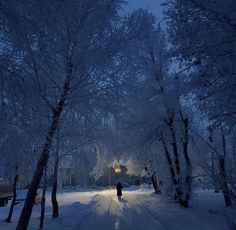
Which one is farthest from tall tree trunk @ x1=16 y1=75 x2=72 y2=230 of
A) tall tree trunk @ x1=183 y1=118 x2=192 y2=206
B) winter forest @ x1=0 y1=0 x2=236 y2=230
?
tall tree trunk @ x1=183 y1=118 x2=192 y2=206

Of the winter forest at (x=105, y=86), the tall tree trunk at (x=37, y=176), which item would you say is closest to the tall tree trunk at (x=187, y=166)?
the winter forest at (x=105, y=86)

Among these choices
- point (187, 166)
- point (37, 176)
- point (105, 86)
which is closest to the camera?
point (37, 176)

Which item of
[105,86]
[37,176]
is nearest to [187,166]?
[105,86]

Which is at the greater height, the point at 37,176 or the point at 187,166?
the point at 187,166

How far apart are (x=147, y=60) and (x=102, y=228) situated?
1090 cm

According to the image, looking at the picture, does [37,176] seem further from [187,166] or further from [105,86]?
[187,166]

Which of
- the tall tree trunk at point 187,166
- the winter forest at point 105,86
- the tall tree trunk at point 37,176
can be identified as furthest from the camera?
the tall tree trunk at point 187,166

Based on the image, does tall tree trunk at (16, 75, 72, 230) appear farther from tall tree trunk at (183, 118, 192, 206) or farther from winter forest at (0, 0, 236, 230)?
tall tree trunk at (183, 118, 192, 206)

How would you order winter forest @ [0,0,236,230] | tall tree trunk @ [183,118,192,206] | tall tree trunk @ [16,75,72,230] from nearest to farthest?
winter forest @ [0,0,236,230]
tall tree trunk @ [16,75,72,230]
tall tree trunk @ [183,118,192,206]

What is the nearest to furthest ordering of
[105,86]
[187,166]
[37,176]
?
1. [37,176]
2. [105,86]
3. [187,166]

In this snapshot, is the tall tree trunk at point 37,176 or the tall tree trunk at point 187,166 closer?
the tall tree trunk at point 37,176

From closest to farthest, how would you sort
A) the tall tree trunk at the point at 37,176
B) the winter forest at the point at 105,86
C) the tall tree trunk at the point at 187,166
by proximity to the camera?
the winter forest at the point at 105,86 → the tall tree trunk at the point at 37,176 → the tall tree trunk at the point at 187,166

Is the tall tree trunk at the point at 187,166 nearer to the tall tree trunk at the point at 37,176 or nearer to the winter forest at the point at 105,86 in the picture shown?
the winter forest at the point at 105,86

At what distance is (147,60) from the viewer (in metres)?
22.2
